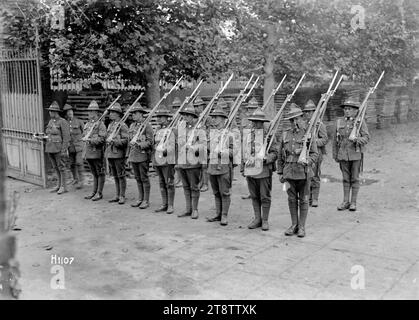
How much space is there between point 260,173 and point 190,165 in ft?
4.49

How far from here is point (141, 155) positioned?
901cm

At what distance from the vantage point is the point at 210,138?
827 centimetres

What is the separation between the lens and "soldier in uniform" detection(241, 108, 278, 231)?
7.56 metres

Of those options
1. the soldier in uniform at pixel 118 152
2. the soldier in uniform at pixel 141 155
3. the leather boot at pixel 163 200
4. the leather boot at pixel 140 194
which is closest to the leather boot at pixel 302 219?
the leather boot at pixel 163 200

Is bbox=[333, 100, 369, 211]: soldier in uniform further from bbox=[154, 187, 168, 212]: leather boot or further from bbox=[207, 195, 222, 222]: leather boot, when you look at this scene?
bbox=[154, 187, 168, 212]: leather boot

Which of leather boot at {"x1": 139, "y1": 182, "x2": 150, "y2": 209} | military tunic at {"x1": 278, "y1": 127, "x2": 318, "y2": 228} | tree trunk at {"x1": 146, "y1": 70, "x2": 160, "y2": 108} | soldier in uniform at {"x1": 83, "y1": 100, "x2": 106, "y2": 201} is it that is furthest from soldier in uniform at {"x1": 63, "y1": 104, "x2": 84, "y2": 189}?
military tunic at {"x1": 278, "y1": 127, "x2": 318, "y2": 228}

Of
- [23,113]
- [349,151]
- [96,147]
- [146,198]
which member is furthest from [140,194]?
[349,151]

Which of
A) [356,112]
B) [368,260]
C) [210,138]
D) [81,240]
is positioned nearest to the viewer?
[368,260]

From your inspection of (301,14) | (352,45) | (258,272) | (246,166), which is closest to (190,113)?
(246,166)

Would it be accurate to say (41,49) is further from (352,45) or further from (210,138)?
(352,45)

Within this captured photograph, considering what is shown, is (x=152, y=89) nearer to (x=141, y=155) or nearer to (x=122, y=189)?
(x=122, y=189)

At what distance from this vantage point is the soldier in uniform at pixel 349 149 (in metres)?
8.83
